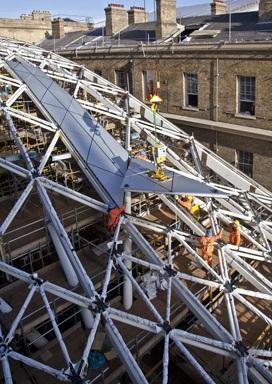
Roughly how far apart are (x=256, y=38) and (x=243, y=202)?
51.0 ft

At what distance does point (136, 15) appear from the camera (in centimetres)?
4197

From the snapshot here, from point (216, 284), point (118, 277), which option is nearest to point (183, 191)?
point (216, 284)

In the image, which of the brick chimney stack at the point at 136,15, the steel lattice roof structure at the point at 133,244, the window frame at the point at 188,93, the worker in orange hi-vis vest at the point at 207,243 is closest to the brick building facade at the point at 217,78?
the window frame at the point at 188,93

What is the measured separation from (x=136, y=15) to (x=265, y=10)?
1708 centimetres

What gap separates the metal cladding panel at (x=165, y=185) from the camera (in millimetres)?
11000

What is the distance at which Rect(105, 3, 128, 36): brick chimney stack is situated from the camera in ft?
132

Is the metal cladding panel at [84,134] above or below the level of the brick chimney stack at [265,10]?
below

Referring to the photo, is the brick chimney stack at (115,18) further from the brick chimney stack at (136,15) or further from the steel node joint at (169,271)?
the steel node joint at (169,271)

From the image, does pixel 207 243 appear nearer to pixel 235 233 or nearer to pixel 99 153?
pixel 235 233

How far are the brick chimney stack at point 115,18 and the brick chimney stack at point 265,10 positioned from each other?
16.6 metres

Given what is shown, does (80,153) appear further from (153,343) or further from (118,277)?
(153,343)

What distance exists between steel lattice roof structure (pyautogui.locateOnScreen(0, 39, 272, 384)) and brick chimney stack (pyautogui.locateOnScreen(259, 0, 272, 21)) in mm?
14997

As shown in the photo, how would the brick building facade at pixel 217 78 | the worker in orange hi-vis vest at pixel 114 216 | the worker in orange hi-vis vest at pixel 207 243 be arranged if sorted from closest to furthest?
the worker in orange hi-vis vest at pixel 114 216 < the worker in orange hi-vis vest at pixel 207 243 < the brick building facade at pixel 217 78

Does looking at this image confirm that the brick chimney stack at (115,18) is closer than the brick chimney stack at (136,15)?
Yes
